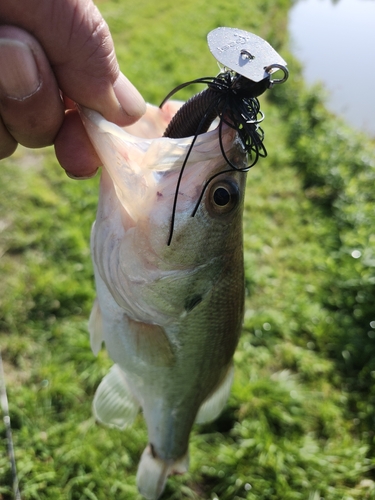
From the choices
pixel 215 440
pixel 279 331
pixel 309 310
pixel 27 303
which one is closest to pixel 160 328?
pixel 215 440

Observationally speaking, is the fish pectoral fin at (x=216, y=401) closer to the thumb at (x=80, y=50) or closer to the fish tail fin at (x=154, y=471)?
the fish tail fin at (x=154, y=471)

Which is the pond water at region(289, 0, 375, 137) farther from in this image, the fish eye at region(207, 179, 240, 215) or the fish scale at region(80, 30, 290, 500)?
the fish eye at region(207, 179, 240, 215)

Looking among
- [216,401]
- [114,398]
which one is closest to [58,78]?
[114,398]

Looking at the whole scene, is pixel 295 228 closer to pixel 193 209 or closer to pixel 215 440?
pixel 215 440

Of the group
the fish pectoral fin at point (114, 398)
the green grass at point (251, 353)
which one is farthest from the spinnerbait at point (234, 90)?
the green grass at point (251, 353)

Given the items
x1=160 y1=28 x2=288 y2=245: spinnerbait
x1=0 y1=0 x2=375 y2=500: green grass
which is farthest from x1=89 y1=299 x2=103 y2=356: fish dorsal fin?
x1=0 y1=0 x2=375 y2=500: green grass
